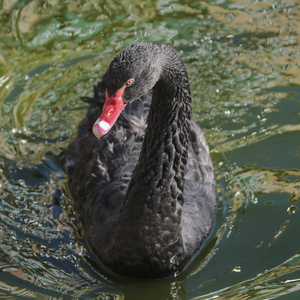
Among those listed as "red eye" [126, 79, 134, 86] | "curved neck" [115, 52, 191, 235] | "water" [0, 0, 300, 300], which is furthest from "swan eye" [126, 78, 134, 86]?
"water" [0, 0, 300, 300]

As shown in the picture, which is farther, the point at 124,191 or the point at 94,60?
the point at 94,60

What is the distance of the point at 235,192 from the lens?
17.8ft

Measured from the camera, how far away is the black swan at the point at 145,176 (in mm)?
3744

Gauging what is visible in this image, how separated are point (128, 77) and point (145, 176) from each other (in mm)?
918

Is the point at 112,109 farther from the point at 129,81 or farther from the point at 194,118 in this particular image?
the point at 194,118

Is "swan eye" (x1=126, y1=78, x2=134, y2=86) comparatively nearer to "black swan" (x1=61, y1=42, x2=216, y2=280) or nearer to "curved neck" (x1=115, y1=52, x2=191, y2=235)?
"black swan" (x1=61, y1=42, x2=216, y2=280)

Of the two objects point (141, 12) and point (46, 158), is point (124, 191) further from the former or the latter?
point (141, 12)

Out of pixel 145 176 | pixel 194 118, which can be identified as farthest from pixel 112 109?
pixel 194 118

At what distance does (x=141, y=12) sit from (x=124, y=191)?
3.70 m

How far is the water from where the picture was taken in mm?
4504

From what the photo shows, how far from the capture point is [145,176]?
170 inches

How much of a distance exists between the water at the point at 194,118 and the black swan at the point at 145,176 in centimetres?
18

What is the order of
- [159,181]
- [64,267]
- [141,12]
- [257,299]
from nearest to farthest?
[257,299]
[159,181]
[64,267]
[141,12]

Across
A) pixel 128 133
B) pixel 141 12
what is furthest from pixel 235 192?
pixel 141 12
